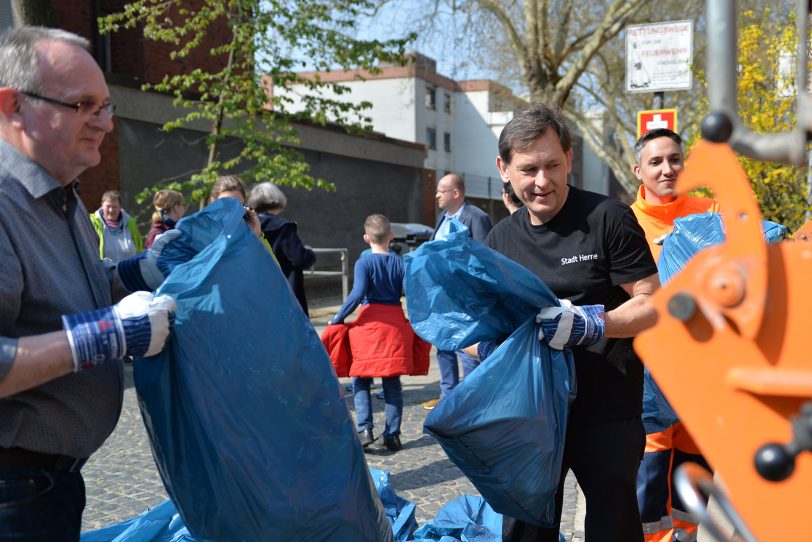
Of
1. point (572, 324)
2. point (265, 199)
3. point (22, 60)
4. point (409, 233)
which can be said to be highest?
point (22, 60)

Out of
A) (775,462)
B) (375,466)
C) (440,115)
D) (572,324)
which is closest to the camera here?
(775,462)

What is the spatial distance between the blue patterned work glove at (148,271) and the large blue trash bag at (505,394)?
0.83 meters

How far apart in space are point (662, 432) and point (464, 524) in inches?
40.6

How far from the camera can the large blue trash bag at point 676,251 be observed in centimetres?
349

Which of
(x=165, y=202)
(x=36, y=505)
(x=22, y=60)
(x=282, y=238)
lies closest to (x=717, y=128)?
(x=22, y=60)

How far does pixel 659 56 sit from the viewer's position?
812 centimetres

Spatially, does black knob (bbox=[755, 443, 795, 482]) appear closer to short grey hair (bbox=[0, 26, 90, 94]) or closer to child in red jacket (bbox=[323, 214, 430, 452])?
short grey hair (bbox=[0, 26, 90, 94])

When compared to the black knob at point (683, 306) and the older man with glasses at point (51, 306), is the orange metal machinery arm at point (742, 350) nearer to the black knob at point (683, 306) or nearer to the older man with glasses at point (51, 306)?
the black knob at point (683, 306)

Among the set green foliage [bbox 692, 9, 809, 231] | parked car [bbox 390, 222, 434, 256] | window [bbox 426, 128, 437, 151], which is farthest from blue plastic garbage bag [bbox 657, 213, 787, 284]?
window [bbox 426, 128, 437, 151]

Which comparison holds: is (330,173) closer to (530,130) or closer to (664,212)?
(664,212)

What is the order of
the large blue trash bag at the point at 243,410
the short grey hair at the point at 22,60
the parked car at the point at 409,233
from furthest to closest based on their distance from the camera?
the parked car at the point at 409,233 → the large blue trash bag at the point at 243,410 → the short grey hair at the point at 22,60

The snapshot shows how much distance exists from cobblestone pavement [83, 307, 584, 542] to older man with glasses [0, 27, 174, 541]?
253 cm

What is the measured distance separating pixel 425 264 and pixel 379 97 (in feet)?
124

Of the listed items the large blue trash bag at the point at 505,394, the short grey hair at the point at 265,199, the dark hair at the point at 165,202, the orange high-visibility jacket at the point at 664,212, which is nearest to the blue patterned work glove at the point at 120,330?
the large blue trash bag at the point at 505,394
